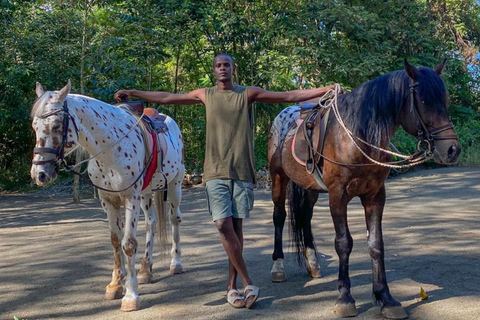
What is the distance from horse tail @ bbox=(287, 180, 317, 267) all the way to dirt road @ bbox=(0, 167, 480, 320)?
0.28 metres

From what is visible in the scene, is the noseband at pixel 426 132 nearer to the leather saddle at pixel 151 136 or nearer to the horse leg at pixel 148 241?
the leather saddle at pixel 151 136

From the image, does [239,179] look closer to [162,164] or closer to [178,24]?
[162,164]

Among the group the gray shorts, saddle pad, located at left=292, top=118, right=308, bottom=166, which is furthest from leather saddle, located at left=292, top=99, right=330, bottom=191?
the gray shorts

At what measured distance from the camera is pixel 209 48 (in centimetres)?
1583

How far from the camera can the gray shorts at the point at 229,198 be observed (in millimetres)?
4102

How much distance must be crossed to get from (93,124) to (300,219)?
2452mm

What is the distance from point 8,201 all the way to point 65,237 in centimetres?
779

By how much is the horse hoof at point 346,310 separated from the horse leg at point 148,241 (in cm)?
213

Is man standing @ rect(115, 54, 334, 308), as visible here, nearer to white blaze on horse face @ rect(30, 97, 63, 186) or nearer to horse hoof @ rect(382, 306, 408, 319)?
horse hoof @ rect(382, 306, 408, 319)

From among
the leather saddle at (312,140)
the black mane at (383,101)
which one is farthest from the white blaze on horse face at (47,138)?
the black mane at (383,101)

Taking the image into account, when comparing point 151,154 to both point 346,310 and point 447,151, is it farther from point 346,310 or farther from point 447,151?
point 447,151

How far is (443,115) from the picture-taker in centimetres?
361

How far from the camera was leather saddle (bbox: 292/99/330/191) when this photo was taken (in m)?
4.31

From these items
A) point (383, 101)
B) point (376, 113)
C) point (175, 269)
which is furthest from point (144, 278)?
point (383, 101)
